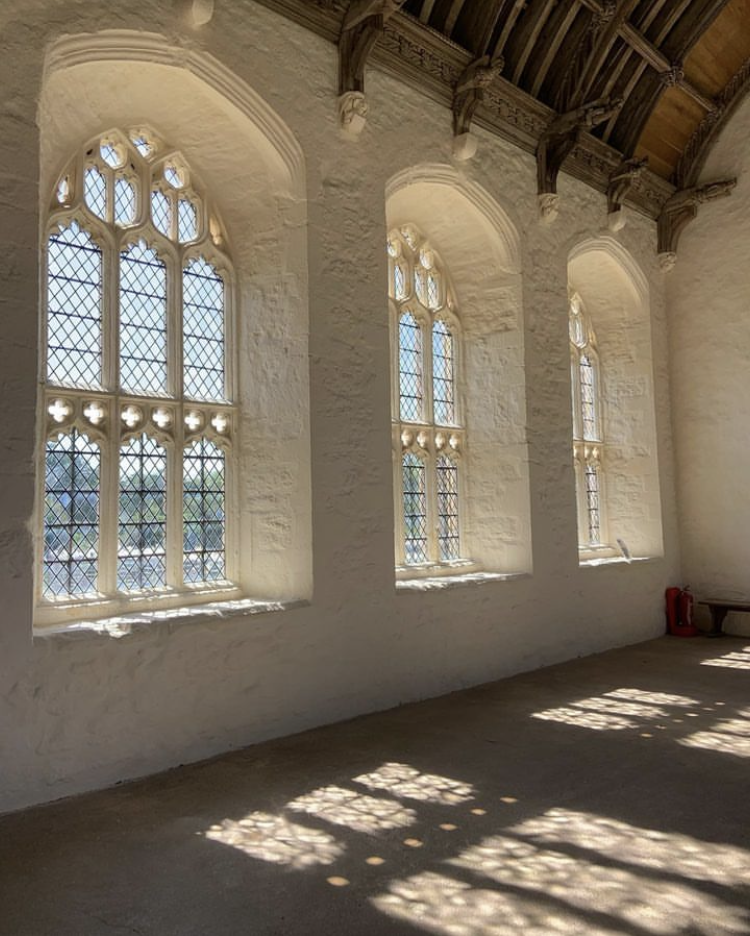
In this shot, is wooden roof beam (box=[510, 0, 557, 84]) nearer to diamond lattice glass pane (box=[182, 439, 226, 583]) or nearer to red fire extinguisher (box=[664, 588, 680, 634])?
diamond lattice glass pane (box=[182, 439, 226, 583])

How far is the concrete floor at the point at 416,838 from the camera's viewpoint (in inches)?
110

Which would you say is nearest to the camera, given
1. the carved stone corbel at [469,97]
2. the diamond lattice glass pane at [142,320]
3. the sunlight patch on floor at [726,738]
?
the sunlight patch on floor at [726,738]

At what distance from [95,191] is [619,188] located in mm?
5975

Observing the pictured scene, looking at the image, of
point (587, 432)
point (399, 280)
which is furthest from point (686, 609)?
point (399, 280)

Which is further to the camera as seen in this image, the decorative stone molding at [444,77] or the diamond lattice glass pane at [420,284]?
the diamond lattice glass pane at [420,284]

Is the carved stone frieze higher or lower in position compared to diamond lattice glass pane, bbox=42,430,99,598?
higher

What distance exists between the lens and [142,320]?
207 inches

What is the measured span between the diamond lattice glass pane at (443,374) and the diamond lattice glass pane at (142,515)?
309 centimetres

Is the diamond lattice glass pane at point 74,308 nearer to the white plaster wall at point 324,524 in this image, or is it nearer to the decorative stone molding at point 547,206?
the white plaster wall at point 324,524

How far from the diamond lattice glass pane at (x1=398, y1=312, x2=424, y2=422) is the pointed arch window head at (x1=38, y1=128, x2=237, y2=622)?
75.3 inches

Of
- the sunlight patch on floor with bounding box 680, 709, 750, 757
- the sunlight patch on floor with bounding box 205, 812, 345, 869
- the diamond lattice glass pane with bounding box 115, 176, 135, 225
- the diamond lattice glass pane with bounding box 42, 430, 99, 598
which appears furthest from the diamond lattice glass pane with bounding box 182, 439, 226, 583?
the sunlight patch on floor with bounding box 680, 709, 750, 757

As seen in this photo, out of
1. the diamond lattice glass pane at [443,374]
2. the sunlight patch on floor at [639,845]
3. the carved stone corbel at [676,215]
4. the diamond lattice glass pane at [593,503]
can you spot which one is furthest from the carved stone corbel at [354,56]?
the diamond lattice glass pane at [593,503]

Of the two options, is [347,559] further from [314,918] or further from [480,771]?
[314,918]

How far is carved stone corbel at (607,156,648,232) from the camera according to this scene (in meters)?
8.71
